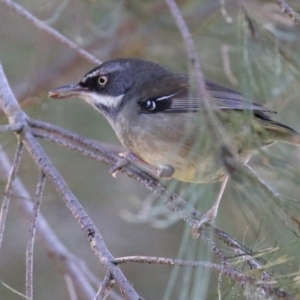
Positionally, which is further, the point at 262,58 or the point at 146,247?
the point at 146,247

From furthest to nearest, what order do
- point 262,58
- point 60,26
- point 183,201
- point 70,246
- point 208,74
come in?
1. point 70,246
2. point 60,26
3. point 208,74
4. point 262,58
5. point 183,201

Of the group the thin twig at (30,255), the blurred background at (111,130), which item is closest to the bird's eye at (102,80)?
the blurred background at (111,130)

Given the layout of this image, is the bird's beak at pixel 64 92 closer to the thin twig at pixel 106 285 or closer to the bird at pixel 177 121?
the bird at pixel 177 121

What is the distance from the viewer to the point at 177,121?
12.4 feet

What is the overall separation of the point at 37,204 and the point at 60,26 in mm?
3734

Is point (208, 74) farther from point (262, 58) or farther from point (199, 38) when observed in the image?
point (262, 58)

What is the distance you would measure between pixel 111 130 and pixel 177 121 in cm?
310

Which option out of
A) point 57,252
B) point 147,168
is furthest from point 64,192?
point 57,252

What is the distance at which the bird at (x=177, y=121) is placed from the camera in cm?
Answer: 253

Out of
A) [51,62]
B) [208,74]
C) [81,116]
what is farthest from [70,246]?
[208,74]

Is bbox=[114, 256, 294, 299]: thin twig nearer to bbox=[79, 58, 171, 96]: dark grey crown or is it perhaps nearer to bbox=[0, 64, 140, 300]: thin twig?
bbox=[0, 64, 140, 300]: thin twig

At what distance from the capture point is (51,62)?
6508 millimetres

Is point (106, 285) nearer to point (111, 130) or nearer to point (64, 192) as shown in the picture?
point (64, 192)

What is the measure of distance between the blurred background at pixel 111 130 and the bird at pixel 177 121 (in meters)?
0.10
